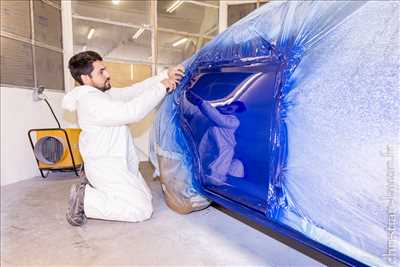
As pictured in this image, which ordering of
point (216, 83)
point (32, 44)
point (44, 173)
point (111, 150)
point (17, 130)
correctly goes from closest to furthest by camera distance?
point (216, 83), point (111, 150), point (17, 130), point (32, 44), point (44, 173)

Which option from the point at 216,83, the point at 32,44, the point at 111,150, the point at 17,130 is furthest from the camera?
the point at 32,44

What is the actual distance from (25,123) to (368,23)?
3348mm

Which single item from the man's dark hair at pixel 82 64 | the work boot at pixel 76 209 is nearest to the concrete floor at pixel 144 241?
the work boot at pixel 76 209

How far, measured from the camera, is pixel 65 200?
8.40 feet

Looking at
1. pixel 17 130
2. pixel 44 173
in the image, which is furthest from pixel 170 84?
pixel 44 173

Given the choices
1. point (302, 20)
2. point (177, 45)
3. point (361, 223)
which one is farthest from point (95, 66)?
point (177, 45)

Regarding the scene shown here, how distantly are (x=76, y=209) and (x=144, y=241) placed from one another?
566 mm

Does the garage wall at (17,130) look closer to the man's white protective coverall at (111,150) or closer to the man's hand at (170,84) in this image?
the man's white protective coverall at (111,150)

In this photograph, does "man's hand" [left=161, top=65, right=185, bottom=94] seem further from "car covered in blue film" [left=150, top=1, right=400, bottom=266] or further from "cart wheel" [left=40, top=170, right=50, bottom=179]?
"cart wheel" [left=40, top=170, right=50, bottom=179]

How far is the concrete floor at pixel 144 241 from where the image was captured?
5.00 feet

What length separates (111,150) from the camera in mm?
2111

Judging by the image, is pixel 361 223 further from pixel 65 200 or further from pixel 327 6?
pixel 65 200

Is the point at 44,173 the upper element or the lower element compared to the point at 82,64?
lower

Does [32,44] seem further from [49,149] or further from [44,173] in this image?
[44,173]
